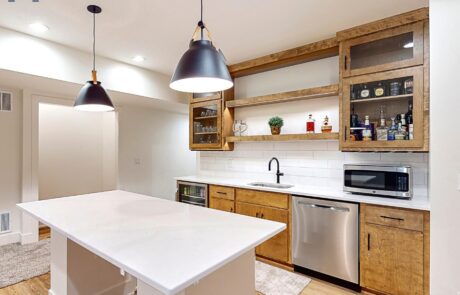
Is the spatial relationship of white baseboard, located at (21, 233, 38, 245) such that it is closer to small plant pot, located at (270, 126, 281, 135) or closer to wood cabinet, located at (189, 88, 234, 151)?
wood cabinet, located at (189, 88, 234, 151)

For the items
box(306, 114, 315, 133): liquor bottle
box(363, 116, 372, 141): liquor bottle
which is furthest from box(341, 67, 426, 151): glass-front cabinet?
box(306, 114, 315, 133): liquor bottle

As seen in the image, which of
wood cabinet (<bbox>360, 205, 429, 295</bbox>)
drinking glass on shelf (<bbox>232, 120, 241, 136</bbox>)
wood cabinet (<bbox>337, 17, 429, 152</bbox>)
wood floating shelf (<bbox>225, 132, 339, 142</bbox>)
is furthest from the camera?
drinking glass on shelf (<bbox>232, 120, 241, 136</bbox>)

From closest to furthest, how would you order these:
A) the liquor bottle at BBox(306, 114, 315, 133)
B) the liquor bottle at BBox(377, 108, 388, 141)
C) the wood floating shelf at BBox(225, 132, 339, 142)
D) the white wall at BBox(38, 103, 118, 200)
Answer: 1. the liquor bottle at BBox(377, 108, 388, 141)
2. the wood floating shelf at BBox(225, 132, 339, 142)
3. the liquor bottle at BBox(306, 114, 315, 133)
4. the white wall at BBox(38, 103, 118, 200)

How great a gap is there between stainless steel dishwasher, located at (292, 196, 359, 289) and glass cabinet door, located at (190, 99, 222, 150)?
5.29 ft

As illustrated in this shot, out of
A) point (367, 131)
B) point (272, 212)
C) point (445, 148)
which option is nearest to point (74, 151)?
point (272, 212)

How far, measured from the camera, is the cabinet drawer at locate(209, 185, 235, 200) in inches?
126

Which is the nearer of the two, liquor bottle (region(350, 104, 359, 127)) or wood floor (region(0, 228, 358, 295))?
wood floor (region(0, 228, 358, 295))

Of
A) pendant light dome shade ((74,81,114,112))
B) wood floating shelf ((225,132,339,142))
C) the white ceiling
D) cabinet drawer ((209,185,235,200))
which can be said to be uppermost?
the white ceiling

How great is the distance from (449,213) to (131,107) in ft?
15.3

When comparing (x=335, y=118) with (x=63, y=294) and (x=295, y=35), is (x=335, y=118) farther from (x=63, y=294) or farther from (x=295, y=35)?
(x=63, y=294)

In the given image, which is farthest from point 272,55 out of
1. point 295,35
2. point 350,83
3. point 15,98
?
point 15,98

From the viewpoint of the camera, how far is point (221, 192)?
10.8 ft

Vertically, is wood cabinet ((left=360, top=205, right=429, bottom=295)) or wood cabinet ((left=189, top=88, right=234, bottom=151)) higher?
wood cabinet ((left=189, top=88, right=234, bottom=151))

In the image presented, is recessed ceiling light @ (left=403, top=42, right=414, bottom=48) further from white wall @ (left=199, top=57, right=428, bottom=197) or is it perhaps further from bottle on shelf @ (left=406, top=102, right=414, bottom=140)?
white wall @ (left=199, top=57, right=428, bottom=197)
